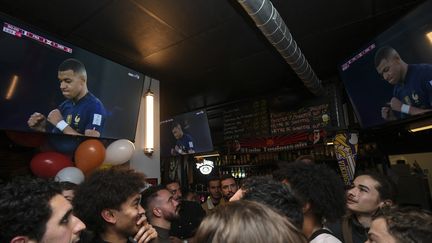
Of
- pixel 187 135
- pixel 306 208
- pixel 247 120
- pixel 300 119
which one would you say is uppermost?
pixel 247 120

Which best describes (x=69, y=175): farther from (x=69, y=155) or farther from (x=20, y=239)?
(x=20, y=239)

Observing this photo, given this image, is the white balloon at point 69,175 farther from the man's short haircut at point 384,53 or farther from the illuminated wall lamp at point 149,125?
the man's short haircut at point 384,53

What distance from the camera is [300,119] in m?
4.78

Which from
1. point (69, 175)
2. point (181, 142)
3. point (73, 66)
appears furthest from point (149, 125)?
point (69, 175)

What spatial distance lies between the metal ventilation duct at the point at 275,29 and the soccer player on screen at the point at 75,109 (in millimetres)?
1862

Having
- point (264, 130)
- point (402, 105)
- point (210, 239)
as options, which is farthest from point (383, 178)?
point (264, 130)

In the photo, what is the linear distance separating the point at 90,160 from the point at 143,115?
1205 millimetres

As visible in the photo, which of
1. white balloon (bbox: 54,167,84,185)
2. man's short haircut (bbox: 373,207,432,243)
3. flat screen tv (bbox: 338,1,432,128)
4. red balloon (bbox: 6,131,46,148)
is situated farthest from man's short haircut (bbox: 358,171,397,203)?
red balloon (bbox: 6,131,46,148)

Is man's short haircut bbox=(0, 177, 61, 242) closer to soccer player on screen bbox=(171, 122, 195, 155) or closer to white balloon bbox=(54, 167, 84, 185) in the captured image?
white balloon bbox=(54, 167, 84, 185)

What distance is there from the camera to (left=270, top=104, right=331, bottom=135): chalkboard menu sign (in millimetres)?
4512

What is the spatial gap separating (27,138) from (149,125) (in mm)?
1501

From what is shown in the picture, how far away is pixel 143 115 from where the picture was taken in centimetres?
386

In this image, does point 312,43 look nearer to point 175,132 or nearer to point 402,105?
point 402,105

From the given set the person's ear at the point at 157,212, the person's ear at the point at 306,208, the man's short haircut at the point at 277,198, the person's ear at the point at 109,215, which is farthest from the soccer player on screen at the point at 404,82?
the person's ear at the point at 109,215
